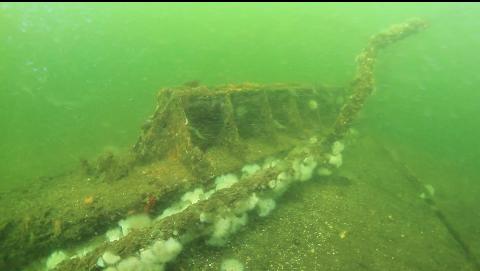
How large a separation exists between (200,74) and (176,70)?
61cm

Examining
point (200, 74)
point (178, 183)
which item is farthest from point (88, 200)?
point (200, 74)

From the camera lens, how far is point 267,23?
466 inches

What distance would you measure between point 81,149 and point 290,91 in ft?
12.2

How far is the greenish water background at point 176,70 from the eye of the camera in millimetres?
6438

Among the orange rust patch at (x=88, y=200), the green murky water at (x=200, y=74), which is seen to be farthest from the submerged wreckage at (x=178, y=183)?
the green murky water at (x=200, y=74)

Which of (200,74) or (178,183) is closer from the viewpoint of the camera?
(178,183)

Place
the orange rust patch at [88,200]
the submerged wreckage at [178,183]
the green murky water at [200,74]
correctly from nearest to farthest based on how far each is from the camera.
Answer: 1. the submerged wreckage at [178,183]
2. the orange rust patch at [88,200]
3. the green murky water at [200,74]

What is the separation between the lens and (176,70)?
8203 mm

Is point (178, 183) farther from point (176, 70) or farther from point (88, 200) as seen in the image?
point (176, 70)

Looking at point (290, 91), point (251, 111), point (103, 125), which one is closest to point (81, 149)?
point (103, 125)

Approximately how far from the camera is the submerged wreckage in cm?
363

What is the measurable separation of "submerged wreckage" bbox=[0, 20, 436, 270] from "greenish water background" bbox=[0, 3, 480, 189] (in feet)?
4.81

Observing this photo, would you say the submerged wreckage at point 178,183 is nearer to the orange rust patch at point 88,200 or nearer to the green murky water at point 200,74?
the orange rust patch at point 88,200

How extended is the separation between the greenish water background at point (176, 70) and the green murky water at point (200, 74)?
3 cm
